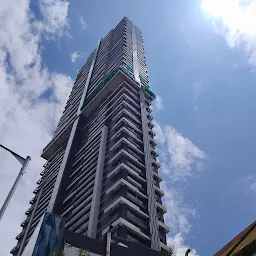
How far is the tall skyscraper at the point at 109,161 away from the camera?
60.5m

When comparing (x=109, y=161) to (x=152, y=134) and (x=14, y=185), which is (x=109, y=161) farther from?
(x=14, y=185)

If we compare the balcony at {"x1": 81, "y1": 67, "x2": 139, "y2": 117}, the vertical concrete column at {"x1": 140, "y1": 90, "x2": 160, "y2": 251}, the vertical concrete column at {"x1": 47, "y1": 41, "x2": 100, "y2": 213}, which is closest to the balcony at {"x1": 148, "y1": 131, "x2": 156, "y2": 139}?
the vertical concrete column at {"x1": 140, "y1": 90, "x2": 160, "y2": 251}

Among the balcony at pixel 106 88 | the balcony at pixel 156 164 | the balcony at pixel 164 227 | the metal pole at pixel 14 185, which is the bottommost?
the metal pole at pixel 14 185

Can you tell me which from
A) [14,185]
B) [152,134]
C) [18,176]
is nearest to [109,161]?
A: [152,134]

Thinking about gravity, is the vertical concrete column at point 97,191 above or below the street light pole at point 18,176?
above

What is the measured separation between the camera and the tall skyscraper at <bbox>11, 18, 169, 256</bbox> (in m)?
60.5

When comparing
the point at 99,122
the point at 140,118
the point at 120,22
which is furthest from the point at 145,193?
the point at 120,22

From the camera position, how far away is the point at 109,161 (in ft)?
237

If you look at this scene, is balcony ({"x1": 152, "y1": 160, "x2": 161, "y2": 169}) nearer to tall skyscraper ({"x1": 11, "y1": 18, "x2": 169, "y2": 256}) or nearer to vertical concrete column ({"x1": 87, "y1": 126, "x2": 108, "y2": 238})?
tall skyscraper ({"x1": 11, "y1": 18, "x2": 169, "y2": 256})

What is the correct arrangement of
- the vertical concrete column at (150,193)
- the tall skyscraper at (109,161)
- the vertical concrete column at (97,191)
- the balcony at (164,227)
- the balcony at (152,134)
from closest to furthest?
the vertical concrete column at (150,193) < the vertical concrete column at (97,191) < the tall skyscraper at (109,161) < the balcony at (164,227) < the balcony at (152,134)

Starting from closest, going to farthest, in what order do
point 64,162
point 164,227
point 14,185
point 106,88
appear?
point 14,185 → point 164,227 → point 64,162 → point 106,88

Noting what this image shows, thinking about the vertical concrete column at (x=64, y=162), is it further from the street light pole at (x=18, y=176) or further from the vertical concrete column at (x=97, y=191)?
the street light pole at (x=18, y=176)

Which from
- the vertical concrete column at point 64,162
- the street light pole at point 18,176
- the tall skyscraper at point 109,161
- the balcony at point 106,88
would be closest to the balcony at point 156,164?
the tall skyscraper at point 109,161

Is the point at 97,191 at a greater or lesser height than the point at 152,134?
lesser
